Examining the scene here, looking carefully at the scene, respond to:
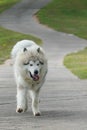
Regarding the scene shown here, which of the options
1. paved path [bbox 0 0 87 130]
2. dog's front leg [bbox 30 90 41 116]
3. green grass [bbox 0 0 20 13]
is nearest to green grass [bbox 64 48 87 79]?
paved path [bbox 0 0 87 130]

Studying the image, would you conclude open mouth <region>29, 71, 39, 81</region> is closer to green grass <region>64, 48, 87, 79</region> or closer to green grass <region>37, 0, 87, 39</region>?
green grass <region>64, 48, 87, 79</region>

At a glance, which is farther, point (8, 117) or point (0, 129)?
point (8, 117)

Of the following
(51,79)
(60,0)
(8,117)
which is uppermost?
(8,117)

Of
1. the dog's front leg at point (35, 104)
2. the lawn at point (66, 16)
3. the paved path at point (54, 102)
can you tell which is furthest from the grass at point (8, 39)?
the dog's front leg at point (35, 104)

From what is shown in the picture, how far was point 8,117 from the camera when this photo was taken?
1106 cm

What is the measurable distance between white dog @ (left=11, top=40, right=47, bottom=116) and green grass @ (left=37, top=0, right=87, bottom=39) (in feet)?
103

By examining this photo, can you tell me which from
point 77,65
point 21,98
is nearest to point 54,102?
point 21,98

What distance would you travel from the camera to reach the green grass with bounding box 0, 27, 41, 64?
3403cm

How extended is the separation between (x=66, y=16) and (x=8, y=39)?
654 inches

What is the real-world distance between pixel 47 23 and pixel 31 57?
133 feet

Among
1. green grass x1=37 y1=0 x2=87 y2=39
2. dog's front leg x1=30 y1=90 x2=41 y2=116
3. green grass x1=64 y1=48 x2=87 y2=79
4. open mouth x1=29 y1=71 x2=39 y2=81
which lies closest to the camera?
open mouth x1=29 y1=71 x2=39 y2=81

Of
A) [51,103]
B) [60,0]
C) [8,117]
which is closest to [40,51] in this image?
[8,117]

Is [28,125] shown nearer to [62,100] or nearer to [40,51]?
[40,51]

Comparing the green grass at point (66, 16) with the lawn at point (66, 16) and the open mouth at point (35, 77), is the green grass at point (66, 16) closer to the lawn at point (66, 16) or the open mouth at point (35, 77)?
the lawn at point (66, 16)
